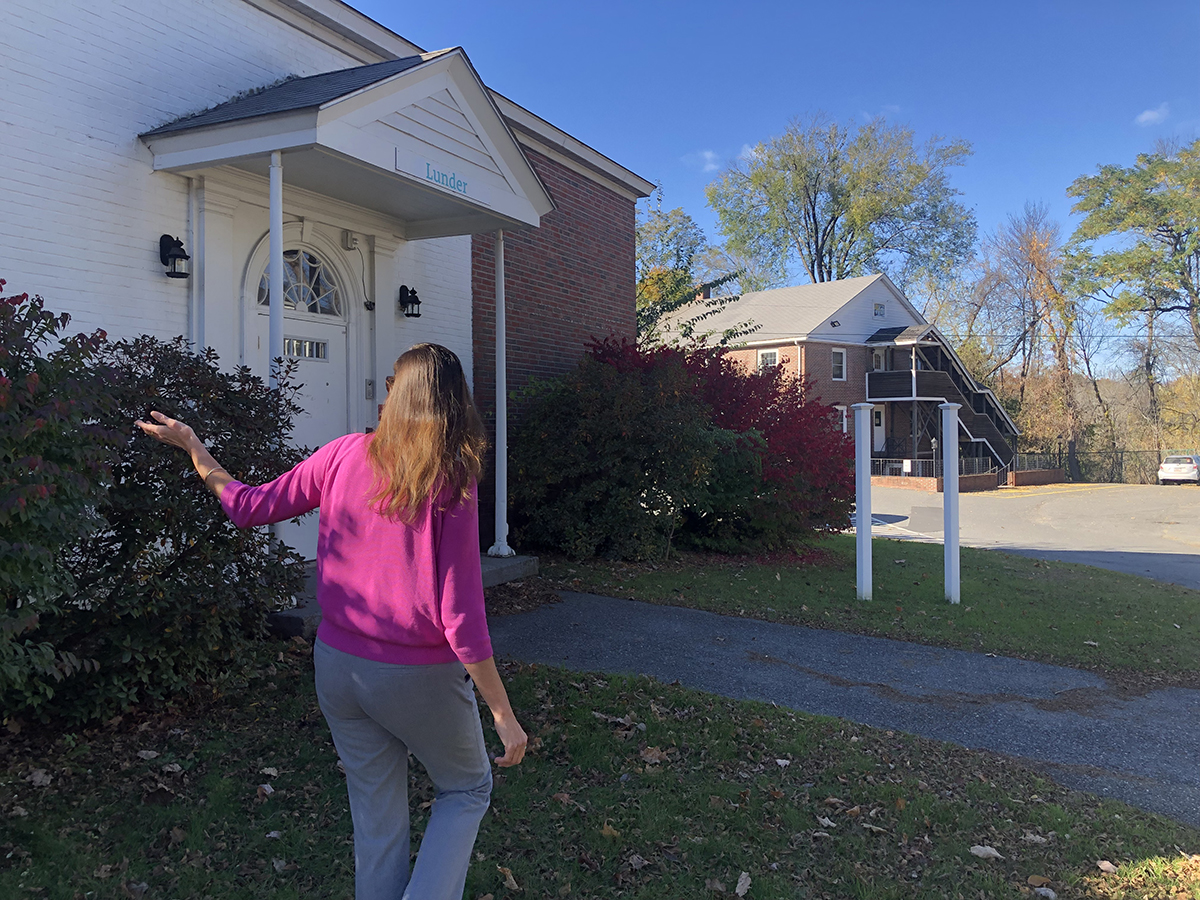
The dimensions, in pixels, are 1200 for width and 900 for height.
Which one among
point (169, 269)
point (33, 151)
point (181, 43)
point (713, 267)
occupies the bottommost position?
point (169, 269)

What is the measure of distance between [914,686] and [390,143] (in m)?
5.50

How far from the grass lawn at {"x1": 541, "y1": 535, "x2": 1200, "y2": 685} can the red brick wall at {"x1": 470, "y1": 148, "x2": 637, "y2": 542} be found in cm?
234

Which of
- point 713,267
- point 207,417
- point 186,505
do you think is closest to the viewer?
point 186,505

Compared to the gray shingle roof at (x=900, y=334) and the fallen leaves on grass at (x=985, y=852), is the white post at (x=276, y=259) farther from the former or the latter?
the gray shingle roof at (x=900, y=334)

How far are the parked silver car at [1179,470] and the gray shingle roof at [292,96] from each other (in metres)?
43.2

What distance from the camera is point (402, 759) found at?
2441mm

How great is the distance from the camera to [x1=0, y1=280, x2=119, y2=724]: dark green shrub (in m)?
2.98

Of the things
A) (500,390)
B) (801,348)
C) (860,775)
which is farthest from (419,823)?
(801,348)

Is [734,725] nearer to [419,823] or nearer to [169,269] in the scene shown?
[419,823]

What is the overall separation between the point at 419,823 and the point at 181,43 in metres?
6.16

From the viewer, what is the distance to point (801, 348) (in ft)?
121

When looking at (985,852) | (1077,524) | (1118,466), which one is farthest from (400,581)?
(1118,466)

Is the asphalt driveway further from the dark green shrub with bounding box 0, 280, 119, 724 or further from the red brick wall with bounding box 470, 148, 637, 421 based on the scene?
A: the dark green shrub with bounding box 0, 280, 119, 724

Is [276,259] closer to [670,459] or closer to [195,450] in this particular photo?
[195,450]
